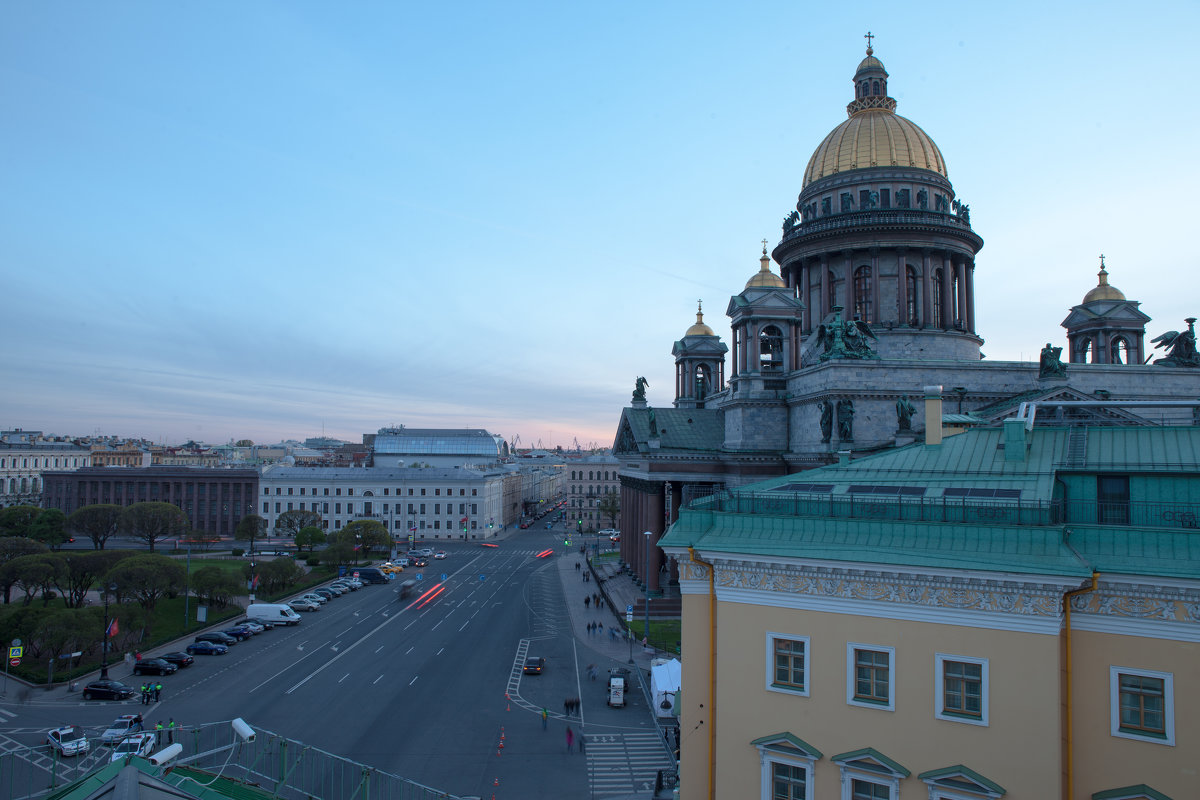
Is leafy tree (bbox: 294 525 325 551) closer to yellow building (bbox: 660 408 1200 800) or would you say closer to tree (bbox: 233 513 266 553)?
tree (bbox: 233 513 266 553)

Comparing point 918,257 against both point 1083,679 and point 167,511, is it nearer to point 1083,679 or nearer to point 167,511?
point 1083,679

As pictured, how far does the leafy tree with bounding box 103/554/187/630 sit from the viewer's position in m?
48.6

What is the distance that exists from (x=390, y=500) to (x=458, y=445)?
137ft

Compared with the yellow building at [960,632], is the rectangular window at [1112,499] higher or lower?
higher

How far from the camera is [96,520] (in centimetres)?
8344

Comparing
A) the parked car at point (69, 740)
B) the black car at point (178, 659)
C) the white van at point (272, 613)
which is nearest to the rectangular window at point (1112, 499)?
the parked car at point (69, 740)

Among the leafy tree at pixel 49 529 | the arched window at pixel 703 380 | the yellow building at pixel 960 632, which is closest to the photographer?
the yellow building at pixel 960 632

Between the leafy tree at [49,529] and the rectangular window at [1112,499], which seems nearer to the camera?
the rectangular window at [1112,499]

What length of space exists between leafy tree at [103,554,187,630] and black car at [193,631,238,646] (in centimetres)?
325

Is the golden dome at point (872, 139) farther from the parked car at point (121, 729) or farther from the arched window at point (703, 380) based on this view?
the parked car at point (121, 729)

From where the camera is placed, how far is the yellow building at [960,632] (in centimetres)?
1323

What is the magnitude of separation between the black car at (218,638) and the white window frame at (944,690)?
4539cm

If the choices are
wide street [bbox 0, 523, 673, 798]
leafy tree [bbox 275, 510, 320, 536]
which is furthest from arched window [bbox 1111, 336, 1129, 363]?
leafy tree [bbox 275, 510, 320, 536]

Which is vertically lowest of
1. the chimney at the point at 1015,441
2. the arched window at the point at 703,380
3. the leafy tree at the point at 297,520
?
the leafy tree at the point at 297,520
